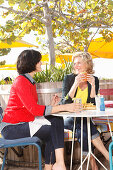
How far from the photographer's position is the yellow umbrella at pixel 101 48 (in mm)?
9695

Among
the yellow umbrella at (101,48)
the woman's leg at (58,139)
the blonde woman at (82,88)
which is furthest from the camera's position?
the yellow umbrella at (101,48)

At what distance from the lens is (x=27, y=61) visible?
8.26 ft

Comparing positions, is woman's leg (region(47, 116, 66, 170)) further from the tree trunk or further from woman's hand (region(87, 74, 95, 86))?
the tree trunk

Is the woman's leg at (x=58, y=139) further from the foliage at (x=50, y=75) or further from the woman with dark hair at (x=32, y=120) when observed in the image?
the foliage at (x=50, y=75)

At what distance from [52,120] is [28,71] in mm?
526

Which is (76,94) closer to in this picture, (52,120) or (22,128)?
(52,120)

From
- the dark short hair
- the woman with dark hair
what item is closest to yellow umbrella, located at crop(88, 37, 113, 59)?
the dark short hair

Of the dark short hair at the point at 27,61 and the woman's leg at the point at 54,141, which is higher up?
the dark short hair at the point at 27,61

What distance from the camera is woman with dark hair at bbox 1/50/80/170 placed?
7.55ft

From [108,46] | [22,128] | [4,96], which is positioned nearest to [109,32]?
[108,46]

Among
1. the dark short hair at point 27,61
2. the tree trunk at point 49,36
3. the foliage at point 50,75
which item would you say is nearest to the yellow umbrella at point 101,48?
the tree trunk at point 49,36

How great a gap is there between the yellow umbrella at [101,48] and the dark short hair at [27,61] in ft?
23.6

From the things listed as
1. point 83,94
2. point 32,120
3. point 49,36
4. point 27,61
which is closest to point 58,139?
point 32,120

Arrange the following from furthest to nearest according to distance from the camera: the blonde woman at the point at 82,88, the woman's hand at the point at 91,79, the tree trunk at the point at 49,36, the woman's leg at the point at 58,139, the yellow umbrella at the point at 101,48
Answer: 1. the yellow umbrella at the point at 101,48
2. the tree trunk at the point at 49,36
3. the woman's hand at the point at 91,79
4. the blonde woman at the point at 82,88
5. the woman's leg at the point at 58,139
